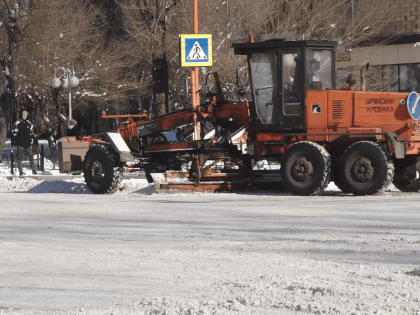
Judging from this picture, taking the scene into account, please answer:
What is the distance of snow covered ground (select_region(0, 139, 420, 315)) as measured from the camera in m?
7.50

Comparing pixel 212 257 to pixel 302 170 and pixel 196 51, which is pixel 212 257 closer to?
pixel 302 170

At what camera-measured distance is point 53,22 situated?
41.6 meters

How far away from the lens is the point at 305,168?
61.2 ft

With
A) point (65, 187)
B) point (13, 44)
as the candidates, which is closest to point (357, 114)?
point (65, 187)

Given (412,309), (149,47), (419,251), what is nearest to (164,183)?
(419,251)

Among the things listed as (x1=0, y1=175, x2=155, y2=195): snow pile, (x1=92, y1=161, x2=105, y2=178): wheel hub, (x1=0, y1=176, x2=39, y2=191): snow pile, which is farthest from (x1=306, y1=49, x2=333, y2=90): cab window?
(x1=0, y1=176, x2=39, y2=191): snow pile

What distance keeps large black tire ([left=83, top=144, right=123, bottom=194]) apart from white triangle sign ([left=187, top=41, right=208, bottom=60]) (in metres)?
5.00

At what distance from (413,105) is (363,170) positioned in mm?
1513

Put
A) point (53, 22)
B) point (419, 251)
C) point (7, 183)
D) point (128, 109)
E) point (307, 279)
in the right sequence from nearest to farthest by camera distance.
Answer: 1. point (307, 279)
2. point (419, 251)
3. point (7, 183)
4. point (53, 22)
5. point (128, 109)

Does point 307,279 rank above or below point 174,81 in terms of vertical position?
below

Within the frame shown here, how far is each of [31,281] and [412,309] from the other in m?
3.26

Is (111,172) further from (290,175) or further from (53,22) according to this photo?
(53,22)

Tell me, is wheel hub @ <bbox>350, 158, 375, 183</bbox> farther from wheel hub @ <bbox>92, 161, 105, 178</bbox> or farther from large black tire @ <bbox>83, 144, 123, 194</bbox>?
wheel hub @ <bbox>92, 161, 105, 178</bbox>

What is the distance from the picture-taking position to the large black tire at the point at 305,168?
18.5 meters
